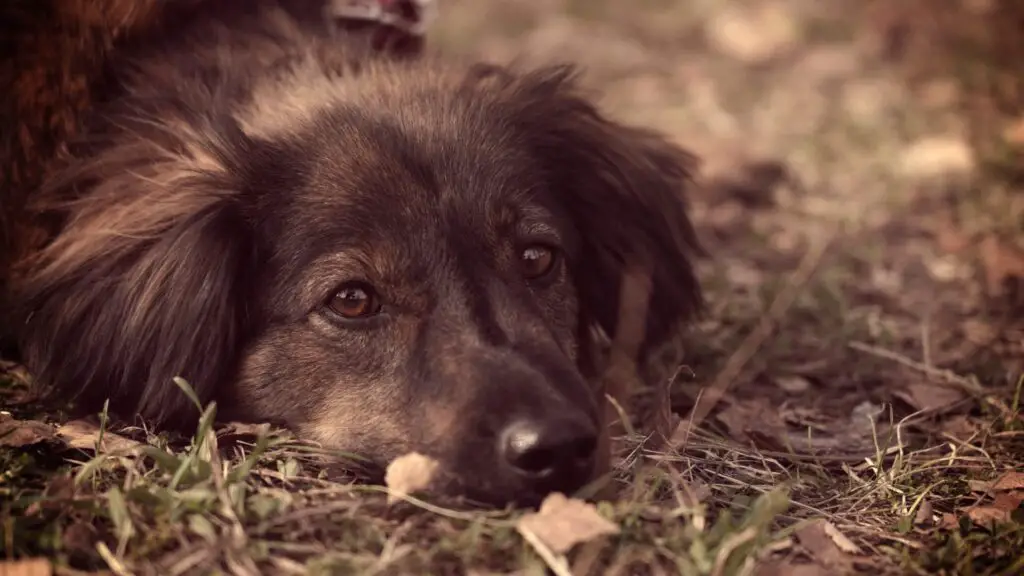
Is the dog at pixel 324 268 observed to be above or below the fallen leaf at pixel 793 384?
above

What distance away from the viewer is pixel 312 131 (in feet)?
11.1

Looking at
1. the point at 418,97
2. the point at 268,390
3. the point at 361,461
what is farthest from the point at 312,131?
the point at 361,461

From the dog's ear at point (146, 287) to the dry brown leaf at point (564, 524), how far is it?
1188 millimetres

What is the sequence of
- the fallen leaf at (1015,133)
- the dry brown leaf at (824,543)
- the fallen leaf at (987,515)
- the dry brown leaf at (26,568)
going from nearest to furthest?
the dry brown leaf at (26,568)
the dry brown leaf at (824,543)
the fallen leaf at (987,515)
the fallen leaf at (1015,133)

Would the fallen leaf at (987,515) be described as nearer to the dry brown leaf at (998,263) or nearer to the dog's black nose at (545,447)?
the dog's black nose at (545,447)

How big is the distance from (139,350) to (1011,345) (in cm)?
325

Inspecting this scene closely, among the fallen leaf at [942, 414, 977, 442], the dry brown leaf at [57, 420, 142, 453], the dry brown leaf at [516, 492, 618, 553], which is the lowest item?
the fallen leaf at [942, 414, 977, 442]

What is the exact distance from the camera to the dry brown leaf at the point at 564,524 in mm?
2463

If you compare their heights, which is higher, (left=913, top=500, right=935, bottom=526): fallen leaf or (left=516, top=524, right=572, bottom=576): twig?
(left=516, top=524, right=572, bottom=576): twig

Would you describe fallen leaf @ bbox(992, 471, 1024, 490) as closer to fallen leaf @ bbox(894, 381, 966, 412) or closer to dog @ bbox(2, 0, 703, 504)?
fallen leaf @ bbox(894, 381, 966, 412)

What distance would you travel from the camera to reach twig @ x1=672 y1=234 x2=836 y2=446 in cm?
341

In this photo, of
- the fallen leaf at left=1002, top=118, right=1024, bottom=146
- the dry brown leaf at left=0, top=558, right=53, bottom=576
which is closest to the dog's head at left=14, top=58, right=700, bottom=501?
the dry brown leaf at left=0, top=558, right=53, bottom=576

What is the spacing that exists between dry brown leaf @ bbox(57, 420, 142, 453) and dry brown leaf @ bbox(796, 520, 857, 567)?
1.75 metres

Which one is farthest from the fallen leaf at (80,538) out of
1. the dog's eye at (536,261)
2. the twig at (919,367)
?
the twig at (919,367)
